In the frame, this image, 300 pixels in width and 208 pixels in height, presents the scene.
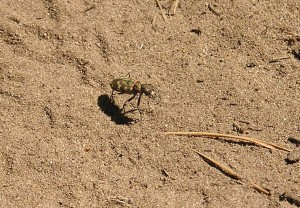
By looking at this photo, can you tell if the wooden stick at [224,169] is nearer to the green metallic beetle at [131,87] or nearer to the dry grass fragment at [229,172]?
the dry grass fragment at [229,172]

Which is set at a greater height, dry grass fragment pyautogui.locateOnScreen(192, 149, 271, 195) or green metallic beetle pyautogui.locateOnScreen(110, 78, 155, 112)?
green metallic beetle pyautogui.locateOnScreen(110, 78, 155, 112)

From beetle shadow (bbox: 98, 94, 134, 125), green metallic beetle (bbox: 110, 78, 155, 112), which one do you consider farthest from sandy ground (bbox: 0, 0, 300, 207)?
green metallic beetle (bbox: 110, 78, 155, 112)

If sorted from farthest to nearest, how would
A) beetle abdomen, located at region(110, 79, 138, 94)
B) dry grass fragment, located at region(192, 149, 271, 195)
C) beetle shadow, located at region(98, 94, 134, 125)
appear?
beetle shadow, located at region(98, 94, 134, 125), beetle abdomen, located at region(110, 79, 138, 94), dry grass fragment, located at region(192, 149, 271, 195)

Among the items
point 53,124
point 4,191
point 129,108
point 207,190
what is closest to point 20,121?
point 53,124

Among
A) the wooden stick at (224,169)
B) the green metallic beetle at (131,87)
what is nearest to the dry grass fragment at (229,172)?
the wooden stick at (224,169)

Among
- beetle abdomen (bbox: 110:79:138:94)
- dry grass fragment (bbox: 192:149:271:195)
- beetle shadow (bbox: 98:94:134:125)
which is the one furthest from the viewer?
beetle shadow (bbox: 98:94:134:125)

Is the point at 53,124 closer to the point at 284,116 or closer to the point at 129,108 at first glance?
the point at 129,108

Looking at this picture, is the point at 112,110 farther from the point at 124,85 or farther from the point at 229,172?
the point at 229,172

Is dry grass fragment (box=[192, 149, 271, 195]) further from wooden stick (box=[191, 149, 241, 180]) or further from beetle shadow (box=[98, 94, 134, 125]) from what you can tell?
beetle shadow (box=[98, 94, 134, 125])
